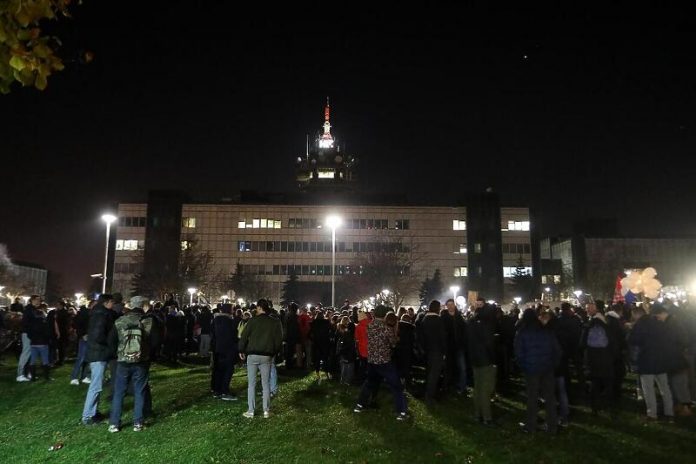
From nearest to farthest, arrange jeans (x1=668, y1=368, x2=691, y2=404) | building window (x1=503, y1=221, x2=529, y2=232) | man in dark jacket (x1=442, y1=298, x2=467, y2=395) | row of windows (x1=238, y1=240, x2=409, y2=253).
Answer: jeans (x1=668, y1=368, x2=691, y2=404) → man in dark jacket (x1=442, y1=298, x2=467, y2=395) → row of windows (x1=238, y1=240, x2=409, y2=253) → building window (x1=503, y1=221, x2=529, y2=232)

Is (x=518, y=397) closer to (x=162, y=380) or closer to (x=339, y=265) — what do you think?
(x=162, y=380)

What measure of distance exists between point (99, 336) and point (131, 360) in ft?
4.29

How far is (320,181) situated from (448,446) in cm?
16127

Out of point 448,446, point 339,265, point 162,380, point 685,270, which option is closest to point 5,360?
point 162,380

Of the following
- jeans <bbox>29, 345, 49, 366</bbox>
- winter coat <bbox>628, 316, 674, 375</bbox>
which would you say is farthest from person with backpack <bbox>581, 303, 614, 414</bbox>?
jeans <bbox>29, 345, 49, 366</bbox>

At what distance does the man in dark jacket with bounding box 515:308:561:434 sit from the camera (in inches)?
365

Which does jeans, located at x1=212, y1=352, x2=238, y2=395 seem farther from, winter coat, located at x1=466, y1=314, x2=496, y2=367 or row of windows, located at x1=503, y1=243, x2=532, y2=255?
row of windows, located at x1=503, y1=243, x2=532, y2=255

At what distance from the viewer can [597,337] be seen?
10969mm

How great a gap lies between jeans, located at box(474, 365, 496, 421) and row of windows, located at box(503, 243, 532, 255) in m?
83.7

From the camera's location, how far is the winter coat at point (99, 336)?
34.2 feet

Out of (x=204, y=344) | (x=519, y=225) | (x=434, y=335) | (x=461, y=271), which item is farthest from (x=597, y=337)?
(x=519, y=225)

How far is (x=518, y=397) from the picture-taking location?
12719mm

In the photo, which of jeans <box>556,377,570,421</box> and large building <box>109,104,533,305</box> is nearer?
jeans <box>556,377,570,421</box>

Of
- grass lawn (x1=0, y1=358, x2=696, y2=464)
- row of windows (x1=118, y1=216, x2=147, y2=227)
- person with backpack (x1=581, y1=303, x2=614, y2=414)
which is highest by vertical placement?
row of windows (x1=118, y1=216, x2=147, y2=227)
